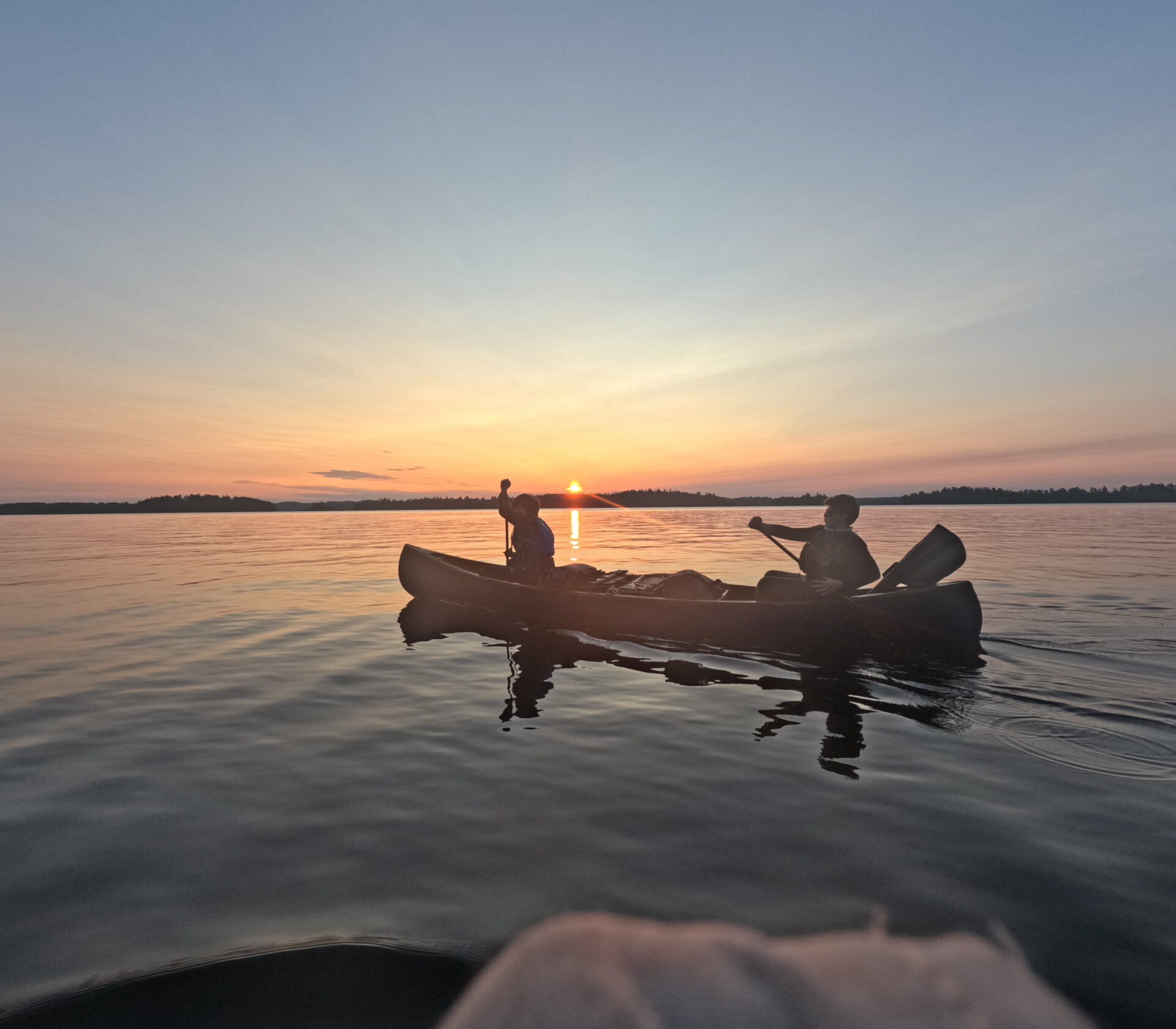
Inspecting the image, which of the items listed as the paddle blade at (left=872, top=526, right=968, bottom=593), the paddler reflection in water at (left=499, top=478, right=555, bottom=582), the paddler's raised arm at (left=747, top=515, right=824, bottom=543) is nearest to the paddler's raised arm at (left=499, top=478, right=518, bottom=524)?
the paddler reflection in water at (left=499, top=478, right=555, bottom=582)

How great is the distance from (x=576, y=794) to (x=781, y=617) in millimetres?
6878

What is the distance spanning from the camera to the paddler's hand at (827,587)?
11.3 m

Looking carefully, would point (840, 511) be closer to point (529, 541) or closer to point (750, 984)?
point (529, 541)

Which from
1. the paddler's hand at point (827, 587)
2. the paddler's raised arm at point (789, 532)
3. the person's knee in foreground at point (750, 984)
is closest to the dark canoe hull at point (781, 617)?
the paddler's hand at point (827, 587)

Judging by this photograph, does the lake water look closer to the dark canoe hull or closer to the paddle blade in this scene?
the dark canoe hull

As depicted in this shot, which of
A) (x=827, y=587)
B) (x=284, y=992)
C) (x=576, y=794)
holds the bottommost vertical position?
(x=576, y=794)

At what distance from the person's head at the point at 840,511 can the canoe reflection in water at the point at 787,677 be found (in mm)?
2656

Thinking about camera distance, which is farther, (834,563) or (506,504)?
(506,504)

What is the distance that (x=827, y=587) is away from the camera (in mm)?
11359

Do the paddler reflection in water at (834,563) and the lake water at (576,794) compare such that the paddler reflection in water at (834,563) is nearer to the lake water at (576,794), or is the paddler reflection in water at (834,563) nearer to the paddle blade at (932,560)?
the paddle blade at (932,560)

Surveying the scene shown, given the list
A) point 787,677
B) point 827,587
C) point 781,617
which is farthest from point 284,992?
point 827,587

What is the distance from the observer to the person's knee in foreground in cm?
303

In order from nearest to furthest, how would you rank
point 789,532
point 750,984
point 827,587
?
point 750,984 → point 827,587 → point 789,532

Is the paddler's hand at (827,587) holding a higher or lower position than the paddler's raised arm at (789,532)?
lower
